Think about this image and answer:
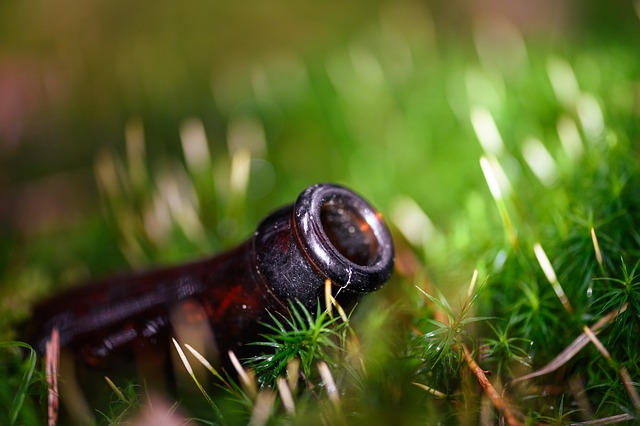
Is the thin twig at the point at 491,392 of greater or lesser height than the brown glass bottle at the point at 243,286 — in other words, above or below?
below

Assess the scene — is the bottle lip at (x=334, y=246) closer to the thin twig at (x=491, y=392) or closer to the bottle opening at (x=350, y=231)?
the bottle opening at (x=350, y=231)

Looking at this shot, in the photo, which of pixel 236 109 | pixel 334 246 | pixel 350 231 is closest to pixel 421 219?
pixel 350 231

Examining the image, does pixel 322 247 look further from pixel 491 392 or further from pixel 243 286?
pixel 491 392

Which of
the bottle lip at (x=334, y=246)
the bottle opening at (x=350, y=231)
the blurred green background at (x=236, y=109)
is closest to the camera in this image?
the bottle lip at (x=334, y=246)

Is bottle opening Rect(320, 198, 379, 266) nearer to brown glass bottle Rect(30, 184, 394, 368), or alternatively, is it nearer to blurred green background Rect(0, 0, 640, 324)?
brown glass bottle Rect(30, 184, 394, 368)

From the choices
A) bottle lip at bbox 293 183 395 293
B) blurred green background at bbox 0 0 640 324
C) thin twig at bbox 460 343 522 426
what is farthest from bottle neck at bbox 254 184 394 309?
blurred green background at bbox 0 0 640 324

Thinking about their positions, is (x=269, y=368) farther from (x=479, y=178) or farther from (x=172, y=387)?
(x=479, y=178)

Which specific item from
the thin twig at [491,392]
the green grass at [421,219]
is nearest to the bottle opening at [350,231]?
the green grass at [421,219]
